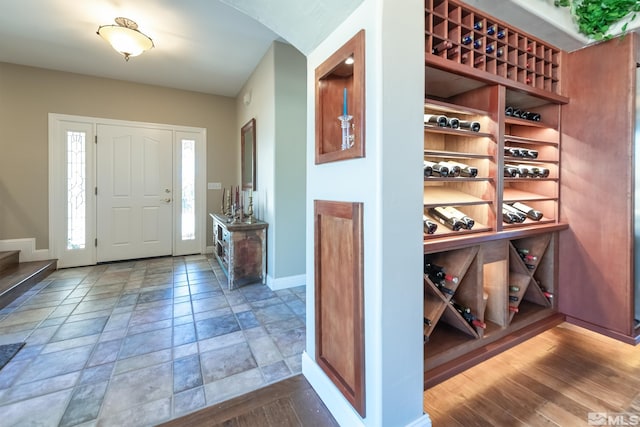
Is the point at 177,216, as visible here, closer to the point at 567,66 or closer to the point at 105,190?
the point at 105,190

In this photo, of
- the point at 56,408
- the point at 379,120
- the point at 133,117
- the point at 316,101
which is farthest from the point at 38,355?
the point at 133,117

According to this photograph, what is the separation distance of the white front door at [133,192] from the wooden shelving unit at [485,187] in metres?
4.12

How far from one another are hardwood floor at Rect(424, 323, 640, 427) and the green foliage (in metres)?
2.12

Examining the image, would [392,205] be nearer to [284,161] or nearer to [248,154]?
[284,161]

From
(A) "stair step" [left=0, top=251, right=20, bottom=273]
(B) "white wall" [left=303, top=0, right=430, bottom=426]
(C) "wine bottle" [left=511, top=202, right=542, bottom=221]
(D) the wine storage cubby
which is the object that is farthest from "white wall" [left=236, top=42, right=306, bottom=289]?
(A) "stair step" [left=0, top=251, right=20, bottom=273]

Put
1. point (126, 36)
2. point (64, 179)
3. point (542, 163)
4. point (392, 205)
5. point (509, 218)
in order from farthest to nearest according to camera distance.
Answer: point (64, 179) → point (126, 36) → point (542, 163) → point (509, 218) → point (392, 205)

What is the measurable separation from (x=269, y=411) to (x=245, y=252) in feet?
6.43

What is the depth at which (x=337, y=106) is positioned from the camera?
1.49 metres

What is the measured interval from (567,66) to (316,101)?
2068mm

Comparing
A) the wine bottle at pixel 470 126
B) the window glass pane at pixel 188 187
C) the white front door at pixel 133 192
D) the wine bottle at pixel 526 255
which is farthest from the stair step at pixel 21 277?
the wine bottle at pixel 526 255

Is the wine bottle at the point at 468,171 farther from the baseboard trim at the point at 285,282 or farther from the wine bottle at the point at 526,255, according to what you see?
the baseboard trim at the point at 285,282

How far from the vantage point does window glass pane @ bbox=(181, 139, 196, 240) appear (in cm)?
455

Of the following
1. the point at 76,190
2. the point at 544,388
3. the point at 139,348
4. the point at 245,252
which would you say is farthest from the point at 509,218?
the point at 76,190

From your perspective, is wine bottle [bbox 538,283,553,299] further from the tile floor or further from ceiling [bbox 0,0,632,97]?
the tile floor
